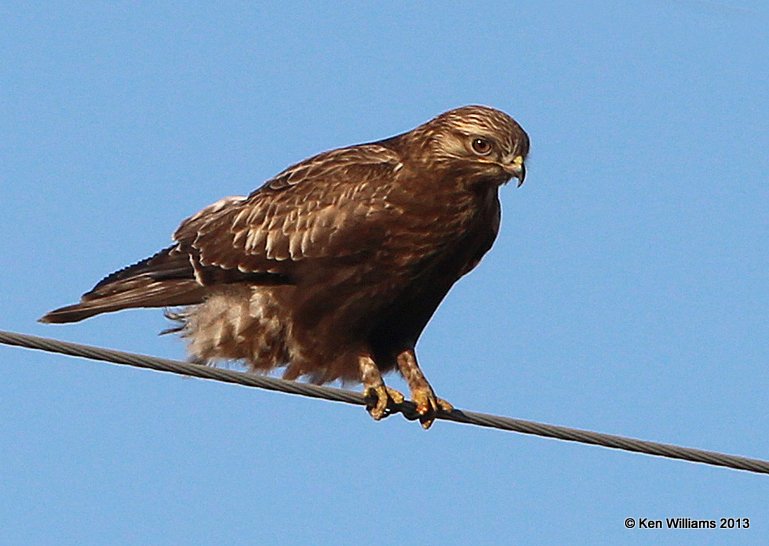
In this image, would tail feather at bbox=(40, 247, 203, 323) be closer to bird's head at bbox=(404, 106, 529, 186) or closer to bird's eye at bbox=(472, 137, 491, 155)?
bird's head at bbox=(404, 106, 529, 186)

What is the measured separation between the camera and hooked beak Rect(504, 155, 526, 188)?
8.12 meters

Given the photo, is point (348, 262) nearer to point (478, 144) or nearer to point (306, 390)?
point (478, 144)

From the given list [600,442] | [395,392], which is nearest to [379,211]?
[395,392]

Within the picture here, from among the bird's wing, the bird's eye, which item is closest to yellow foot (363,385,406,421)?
the bird's wing

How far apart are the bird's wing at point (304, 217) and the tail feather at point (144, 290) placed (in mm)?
131

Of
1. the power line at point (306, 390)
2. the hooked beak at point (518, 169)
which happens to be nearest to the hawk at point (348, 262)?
the hooked beak at point (518, 169)

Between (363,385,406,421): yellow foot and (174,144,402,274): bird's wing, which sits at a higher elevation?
(174,144,402,274): bird's wing

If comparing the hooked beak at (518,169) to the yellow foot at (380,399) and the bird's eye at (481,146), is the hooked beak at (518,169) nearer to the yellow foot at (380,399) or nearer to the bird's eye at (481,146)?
the bird's eye at (481,146)

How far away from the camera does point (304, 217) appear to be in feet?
28.7

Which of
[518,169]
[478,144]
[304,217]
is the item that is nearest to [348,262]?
[304,217]

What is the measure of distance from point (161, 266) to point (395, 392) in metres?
1.74

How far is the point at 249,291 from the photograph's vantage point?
894 centimetres

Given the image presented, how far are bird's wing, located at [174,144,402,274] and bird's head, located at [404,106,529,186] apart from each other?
0.27 metres

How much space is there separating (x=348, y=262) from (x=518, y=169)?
Answer: 1.06m
